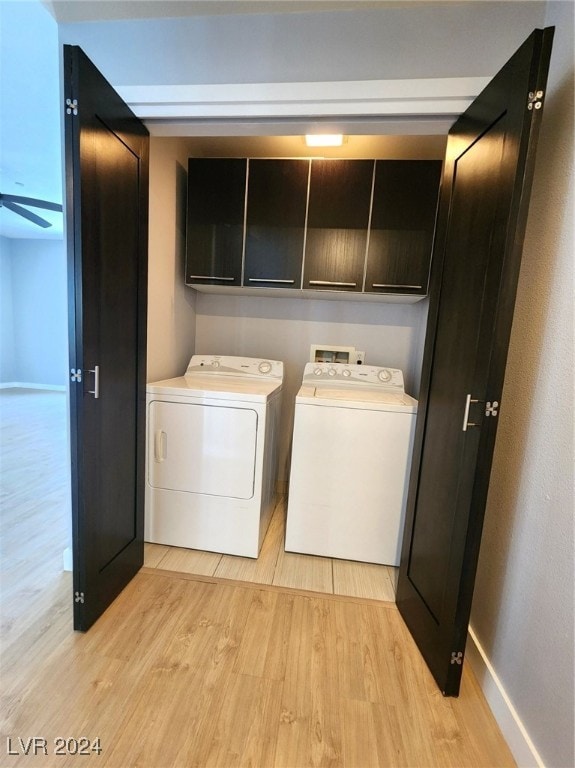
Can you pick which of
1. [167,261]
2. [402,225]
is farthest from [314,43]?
[167,261]

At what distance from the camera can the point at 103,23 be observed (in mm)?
1353

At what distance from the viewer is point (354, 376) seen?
225 cm

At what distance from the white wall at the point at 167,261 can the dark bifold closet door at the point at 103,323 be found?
1.09 ft

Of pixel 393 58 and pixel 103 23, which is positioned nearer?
pixel 393 58

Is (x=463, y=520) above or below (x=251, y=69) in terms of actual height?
below

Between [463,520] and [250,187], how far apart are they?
213 centimetres

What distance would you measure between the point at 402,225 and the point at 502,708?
7.32 ft

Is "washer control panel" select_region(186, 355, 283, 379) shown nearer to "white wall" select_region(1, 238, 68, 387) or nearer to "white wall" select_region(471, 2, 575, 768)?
"white wall" select_region(471, 2, 575, 768)

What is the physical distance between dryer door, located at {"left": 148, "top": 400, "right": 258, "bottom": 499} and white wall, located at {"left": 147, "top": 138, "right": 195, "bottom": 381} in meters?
0.35

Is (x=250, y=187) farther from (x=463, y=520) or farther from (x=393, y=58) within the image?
(x=463, y=520)

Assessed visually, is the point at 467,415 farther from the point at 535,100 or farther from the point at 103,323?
the point at 103,323

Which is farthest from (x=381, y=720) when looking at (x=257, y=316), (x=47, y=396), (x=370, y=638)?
(x=47, y=396)

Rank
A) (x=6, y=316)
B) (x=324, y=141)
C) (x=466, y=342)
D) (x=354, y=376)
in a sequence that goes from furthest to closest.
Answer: (x=6, y=316), (x=354, y=376), (x=324, y=141), (x=466, y=342)

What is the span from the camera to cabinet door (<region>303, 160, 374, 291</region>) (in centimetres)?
199
